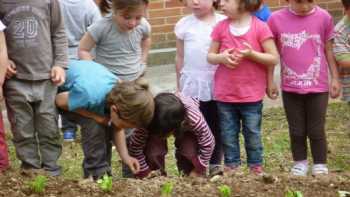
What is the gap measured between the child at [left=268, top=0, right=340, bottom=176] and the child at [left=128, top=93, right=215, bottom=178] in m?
0.83

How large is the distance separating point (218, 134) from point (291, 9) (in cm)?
108

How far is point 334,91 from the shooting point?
6.34 meters

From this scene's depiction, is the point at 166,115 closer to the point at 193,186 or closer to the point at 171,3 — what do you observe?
the point at 193,186

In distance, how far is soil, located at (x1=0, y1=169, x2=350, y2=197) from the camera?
16.1 feet

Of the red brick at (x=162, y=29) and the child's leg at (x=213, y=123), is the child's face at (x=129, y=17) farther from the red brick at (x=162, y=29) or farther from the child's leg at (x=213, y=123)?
the red brick at (x=162, y=29)

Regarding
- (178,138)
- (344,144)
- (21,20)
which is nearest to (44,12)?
(21,20)

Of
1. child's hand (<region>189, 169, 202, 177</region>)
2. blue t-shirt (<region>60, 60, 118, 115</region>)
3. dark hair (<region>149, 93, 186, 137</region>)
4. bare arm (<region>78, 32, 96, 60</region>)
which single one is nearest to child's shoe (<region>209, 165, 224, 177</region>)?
child's hand (<region>189, 169, 202, 177</region>)

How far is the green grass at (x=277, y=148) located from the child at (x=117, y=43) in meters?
0.90

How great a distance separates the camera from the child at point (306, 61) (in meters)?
6.12

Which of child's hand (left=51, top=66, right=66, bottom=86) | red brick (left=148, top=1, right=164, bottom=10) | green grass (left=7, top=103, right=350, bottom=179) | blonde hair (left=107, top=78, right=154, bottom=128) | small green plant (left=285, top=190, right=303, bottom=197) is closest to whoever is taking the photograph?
small green plant (left=285, top=190, right=303, bottom=197)

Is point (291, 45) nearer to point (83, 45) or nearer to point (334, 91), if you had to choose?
point (334, 91)

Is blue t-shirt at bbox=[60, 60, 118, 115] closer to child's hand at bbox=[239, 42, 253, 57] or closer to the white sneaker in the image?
child's hand at bbox=[239, 42, 253, 57]

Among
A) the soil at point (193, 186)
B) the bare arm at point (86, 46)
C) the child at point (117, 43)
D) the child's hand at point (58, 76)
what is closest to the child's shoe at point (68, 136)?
the child at point (117, 43)

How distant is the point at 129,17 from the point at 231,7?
743mm
